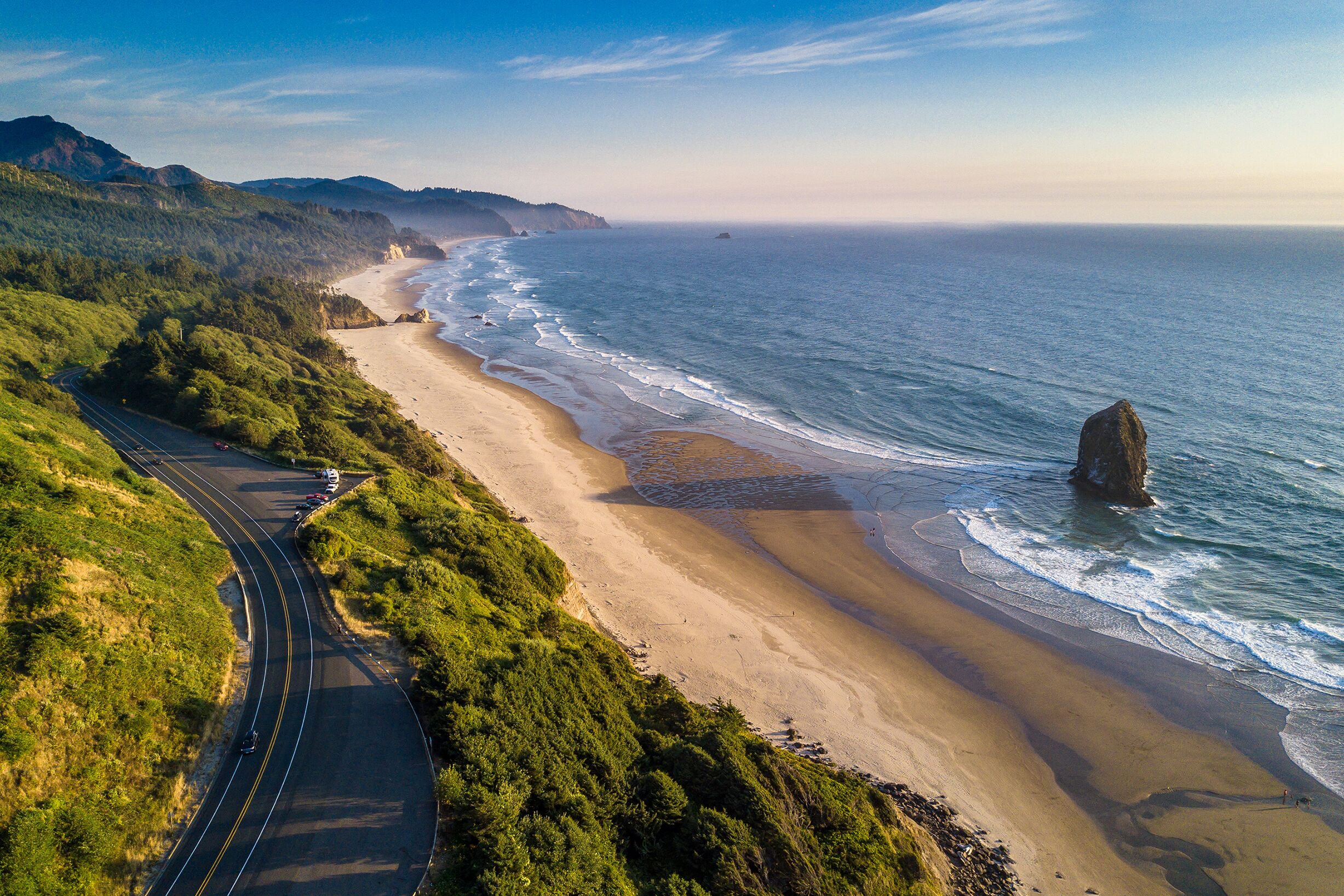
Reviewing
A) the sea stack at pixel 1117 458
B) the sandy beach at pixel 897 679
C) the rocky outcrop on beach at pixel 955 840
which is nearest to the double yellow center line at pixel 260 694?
the sandy beach at pixel 897 679

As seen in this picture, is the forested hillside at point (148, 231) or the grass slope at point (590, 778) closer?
the grass slope at point (590, 778)

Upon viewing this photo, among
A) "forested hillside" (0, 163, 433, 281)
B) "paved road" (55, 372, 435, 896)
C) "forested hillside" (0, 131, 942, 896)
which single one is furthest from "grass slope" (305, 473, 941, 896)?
"forested hillside" (0, 163, 433, 281)

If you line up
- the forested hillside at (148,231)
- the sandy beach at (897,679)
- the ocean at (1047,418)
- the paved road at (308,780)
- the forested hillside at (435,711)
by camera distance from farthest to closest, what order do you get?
the forested hillside at (148,231)
the ocean at (1047,418)
the sandy beach at (897,679)
the forested hillside at (435,711)
the paved road at (308,780)

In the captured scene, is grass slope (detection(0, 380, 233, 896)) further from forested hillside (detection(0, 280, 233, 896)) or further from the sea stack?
the sea stack

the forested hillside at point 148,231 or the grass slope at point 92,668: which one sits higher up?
the forested hillside at point 148,231

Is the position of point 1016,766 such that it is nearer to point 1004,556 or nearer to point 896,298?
point 1004,556

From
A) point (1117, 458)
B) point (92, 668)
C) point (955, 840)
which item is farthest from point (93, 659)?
point (1117, 458)

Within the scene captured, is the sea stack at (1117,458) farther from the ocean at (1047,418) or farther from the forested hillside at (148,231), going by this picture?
the forested hillside at (148,231)
